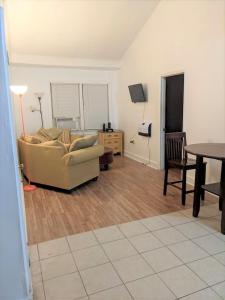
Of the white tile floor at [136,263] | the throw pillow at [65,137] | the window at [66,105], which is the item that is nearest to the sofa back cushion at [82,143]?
the white tile floor at [136,263]

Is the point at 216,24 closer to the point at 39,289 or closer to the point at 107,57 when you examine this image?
the point at 107,57

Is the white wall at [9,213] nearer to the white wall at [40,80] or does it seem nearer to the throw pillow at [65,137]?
the throw pillow at [65,137]

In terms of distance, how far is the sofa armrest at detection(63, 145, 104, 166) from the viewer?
11.9 feet

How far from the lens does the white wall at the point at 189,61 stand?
3.41m

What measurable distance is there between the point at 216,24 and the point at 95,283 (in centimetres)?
352

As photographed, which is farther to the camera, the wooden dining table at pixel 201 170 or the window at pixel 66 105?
the window at pixel 66 105

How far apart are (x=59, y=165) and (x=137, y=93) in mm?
2687

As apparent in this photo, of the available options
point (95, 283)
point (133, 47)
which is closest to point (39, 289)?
point (95, 283)

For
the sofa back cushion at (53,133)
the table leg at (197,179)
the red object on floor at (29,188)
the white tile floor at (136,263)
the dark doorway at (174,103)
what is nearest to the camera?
the white tile floor at (136,263)

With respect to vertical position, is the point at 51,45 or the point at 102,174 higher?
the point at 51,45

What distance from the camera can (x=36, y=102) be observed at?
6051 mm

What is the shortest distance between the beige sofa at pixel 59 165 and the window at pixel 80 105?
2243mm

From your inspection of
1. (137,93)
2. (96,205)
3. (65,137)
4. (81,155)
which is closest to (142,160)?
(137,93)

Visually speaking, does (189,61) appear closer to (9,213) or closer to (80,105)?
(80,105)
